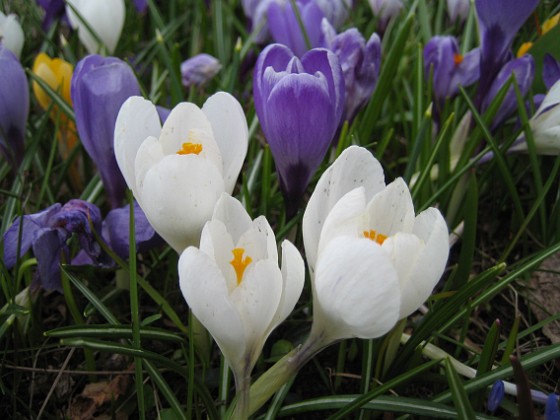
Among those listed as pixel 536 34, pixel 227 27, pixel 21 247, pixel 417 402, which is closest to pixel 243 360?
pixel 417 402

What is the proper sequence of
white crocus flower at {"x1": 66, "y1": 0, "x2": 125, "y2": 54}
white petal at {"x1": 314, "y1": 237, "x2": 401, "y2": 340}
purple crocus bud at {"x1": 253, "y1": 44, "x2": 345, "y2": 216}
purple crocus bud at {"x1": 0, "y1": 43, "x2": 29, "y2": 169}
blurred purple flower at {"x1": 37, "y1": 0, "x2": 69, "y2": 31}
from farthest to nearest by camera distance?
1. blurred purple flower at {"x1": 37, "y1": 0, "x2": 69, "y2": 31}
2. white crocus flower at {"x1": 66, "y1": 0, "x2": 125, "y2": 54}
3. purple crocus bud at {"x1": 0, "y1": 43, "x2": 29, "y2": 169}
4. purple crocus bud at {"x1": 253, "y1": 44, "x2": 345, "y2": 216}
5. white petal at {"x1": 314, "y1": 237, "x2": 401, "y2": 340}

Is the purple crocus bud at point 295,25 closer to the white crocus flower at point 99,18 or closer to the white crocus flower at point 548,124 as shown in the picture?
the white crocus flower at point 99,18

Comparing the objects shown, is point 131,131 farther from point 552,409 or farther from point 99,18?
point 99,18

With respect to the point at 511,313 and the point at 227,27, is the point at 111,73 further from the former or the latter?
the point at 227,27

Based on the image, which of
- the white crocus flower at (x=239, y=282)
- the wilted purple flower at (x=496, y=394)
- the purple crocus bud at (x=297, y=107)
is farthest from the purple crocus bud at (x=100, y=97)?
the wilted purple flower at (x=496, y=394)

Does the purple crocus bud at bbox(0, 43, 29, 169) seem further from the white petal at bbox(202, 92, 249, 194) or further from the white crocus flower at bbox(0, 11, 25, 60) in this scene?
the white petal at bbox(202, 92, 249, 194)

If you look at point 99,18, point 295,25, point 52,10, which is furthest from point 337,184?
point 52,10

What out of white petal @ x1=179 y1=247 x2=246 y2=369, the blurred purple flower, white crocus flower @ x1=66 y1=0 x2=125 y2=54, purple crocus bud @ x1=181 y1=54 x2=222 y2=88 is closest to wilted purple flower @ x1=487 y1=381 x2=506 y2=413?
white petal @ x1=179 y1=247 x2=246 y2=369
